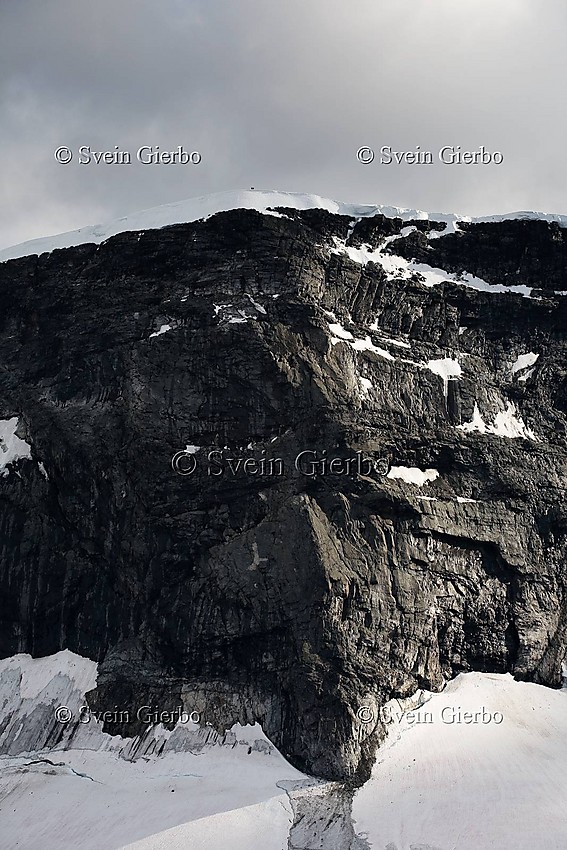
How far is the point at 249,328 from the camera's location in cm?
6012

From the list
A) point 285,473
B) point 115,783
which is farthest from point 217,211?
point 115,783

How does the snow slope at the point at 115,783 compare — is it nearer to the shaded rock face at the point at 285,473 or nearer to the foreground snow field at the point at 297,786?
the foreground snow field at the point at 297,786

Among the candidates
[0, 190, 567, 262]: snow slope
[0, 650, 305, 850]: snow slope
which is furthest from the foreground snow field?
[0, 190, 567, 262]: snow slope

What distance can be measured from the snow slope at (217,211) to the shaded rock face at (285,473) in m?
0.93

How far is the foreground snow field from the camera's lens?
151 ft

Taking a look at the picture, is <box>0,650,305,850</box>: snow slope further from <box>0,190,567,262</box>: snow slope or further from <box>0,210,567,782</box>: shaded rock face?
<box>0,190,567,262</box>: snow slope

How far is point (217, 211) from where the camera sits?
210 ft

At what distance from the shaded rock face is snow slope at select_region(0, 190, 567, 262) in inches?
36.5

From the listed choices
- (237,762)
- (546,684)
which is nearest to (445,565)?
(546,684)

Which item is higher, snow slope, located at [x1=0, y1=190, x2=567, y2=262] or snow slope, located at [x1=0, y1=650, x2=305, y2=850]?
snow slope, located at [x1=0, y1=190, x2=567, y2=262]

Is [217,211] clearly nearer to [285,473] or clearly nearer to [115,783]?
[285,473]

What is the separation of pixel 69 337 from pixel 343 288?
56.6ft

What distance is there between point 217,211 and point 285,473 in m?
17.3

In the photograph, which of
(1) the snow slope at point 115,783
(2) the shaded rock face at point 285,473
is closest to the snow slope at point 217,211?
(2) the shaded rock face at point 285,473
